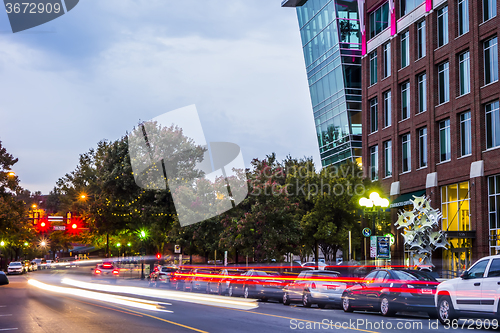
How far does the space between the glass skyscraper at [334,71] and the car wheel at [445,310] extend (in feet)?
136

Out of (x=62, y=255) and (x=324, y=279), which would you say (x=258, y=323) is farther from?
(x=62, y=255)

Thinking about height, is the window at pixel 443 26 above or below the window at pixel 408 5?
below

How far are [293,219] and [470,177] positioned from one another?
12680 mm

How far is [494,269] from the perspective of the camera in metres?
14.4

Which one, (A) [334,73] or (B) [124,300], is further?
(A) [334,73]

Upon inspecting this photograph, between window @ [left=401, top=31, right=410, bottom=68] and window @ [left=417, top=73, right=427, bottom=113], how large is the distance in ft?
7.12

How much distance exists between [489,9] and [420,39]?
23.8 feet

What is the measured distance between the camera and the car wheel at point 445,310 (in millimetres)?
15602

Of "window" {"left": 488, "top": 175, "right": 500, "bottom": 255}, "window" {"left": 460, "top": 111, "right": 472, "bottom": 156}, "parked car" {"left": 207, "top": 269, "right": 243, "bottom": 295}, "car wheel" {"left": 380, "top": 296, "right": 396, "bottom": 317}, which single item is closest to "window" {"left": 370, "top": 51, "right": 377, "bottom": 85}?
"window" {"left": 460, "top": 111, "right": 472, "bottom": 156}

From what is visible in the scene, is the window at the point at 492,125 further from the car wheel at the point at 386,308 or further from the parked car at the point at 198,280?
the car wheel at the point at 386,308

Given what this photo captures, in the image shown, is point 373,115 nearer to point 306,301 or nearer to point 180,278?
point 180,278

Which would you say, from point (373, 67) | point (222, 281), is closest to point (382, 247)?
point (222, 281)

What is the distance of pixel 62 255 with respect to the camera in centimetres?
15200

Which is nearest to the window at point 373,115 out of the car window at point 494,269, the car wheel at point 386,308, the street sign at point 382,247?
the street sign at point 382,247
